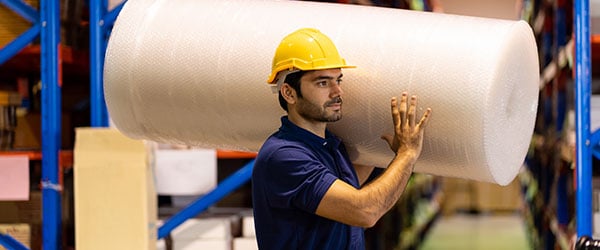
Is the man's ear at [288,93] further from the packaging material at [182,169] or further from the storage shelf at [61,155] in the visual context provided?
the storage shelf at [61,155]

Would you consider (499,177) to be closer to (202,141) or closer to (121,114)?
(202,141)

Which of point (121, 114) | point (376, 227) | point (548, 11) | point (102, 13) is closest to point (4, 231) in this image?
point (102, 13)

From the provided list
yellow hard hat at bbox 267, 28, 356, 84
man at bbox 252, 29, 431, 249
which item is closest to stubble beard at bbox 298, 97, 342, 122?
man at bbox 252, 29, 431, 249

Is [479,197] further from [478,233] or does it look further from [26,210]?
[26,210]

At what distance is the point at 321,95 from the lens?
3213 mm

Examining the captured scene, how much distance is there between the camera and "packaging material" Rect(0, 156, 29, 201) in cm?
512

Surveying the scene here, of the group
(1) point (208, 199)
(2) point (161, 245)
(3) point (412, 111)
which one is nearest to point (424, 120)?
(3) point (412, 111)

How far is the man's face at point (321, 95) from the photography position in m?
3.21

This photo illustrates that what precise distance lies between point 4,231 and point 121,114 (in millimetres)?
1760

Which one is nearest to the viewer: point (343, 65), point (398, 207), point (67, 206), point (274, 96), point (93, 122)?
point (343, 65)

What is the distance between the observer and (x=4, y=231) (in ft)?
17.1

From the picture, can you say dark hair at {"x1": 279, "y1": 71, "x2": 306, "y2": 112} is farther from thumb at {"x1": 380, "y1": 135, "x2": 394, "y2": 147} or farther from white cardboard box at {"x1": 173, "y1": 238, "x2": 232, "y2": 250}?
white cardboard box at {"x1": 173, "y1": 238, "x2": 232, "y2": 250}

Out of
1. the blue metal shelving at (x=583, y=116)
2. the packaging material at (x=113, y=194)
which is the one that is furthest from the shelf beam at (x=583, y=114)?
the packaging material at (x=113, y=194)

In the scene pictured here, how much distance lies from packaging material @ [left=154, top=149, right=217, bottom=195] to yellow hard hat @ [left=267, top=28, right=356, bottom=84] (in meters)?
2.00
